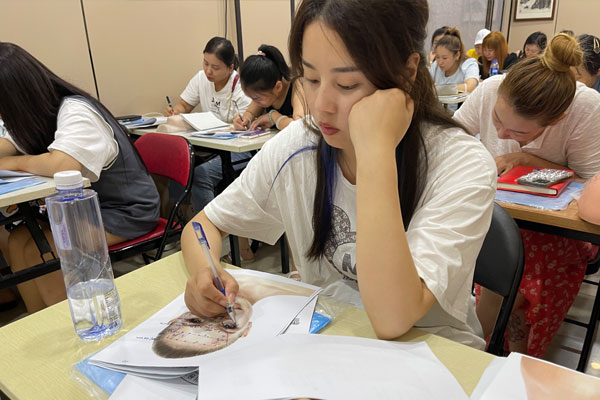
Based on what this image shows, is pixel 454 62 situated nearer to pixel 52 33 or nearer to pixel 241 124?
pixel 241 124

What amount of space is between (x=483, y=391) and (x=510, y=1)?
8.32 metres

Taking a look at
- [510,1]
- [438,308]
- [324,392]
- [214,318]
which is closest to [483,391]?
[324,392]

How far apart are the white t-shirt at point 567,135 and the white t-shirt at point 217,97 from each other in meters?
1.93

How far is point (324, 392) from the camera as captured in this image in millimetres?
511

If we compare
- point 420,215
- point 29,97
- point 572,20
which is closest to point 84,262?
point 420,215

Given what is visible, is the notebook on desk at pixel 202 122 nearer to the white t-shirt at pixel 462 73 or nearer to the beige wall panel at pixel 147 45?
the beige wall panel at pixel 147 45

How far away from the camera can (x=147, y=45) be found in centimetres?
365

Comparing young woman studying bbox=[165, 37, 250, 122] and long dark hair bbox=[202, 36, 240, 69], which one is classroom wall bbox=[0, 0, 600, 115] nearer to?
young woman studying bbox=[165, 37, 250, 122]

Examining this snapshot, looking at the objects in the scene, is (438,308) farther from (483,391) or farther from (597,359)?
(597,359)

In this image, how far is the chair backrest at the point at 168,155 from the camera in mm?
1845

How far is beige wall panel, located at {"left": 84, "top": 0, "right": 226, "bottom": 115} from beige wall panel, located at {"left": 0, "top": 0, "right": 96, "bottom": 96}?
0.09 metres

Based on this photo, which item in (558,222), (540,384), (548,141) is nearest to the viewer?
(540,384)

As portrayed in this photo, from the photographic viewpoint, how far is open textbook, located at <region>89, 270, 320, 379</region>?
61 cm

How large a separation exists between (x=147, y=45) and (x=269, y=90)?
5.21ft
